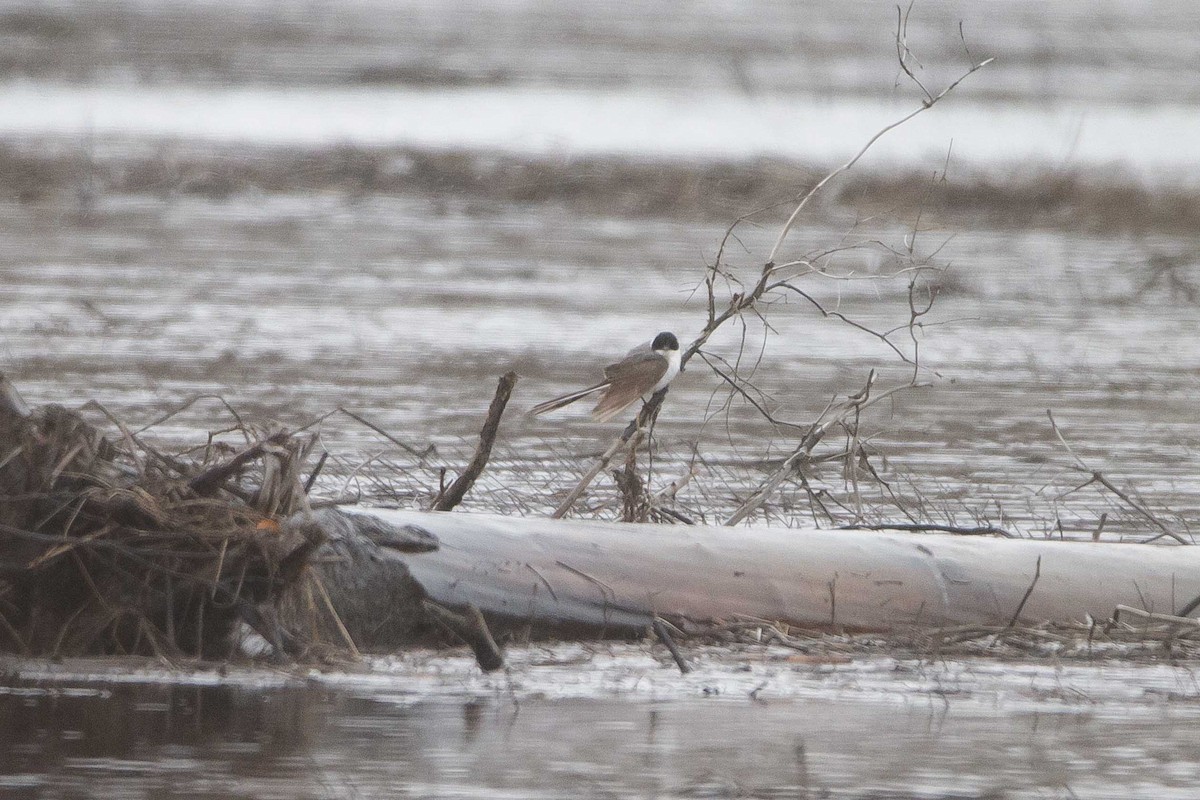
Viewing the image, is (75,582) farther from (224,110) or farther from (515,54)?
(515,54)

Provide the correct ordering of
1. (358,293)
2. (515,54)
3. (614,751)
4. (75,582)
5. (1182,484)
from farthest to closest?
(515,54), (358,293), (1182,484), (75,582), (614,751)

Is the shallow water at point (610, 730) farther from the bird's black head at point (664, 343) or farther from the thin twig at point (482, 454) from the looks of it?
the bird's black head at point (664, 343)

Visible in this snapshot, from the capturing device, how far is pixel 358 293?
58.7ft

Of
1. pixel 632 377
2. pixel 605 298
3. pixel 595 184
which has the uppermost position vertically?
pixel 595 184

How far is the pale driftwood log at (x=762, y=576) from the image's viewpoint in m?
6.91

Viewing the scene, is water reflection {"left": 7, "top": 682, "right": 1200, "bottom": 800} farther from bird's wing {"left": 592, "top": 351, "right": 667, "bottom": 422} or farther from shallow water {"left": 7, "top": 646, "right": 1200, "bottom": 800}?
bird's wing {"left": 592, "top": 351, "right": 667, "bottom": 422}

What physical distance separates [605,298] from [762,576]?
11.0 m

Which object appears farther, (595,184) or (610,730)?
(595,184)

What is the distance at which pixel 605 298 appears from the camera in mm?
18000

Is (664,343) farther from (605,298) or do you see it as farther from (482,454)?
(605,298)

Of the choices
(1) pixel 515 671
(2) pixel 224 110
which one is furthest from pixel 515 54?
(1) pixel 515 671

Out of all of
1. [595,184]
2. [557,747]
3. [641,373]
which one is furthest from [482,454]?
[595,184]

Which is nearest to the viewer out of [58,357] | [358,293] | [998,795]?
[998,795]

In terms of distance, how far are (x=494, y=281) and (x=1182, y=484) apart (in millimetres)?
8892
